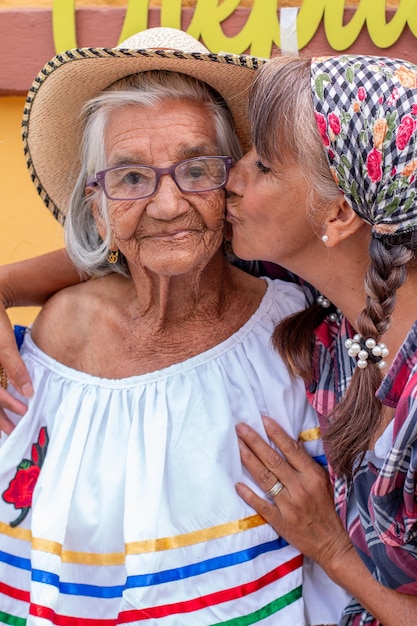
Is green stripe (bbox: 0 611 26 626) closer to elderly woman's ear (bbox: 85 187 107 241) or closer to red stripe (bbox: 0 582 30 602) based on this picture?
red stripe (bbox: 0 582 30 602)

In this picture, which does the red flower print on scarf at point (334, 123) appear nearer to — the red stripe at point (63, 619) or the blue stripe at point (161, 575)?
the blue stripe at point (161, 575)

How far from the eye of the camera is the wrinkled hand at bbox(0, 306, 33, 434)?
2287 mm

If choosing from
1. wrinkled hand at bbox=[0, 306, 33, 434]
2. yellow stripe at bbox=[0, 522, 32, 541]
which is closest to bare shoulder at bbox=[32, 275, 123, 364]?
wrinkled hand at bbox=[0, 306, 33, 434]

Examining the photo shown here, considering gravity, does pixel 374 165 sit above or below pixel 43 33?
above

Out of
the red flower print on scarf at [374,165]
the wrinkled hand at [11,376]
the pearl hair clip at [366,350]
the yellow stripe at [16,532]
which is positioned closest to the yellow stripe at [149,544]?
the yellow stripe at [16,532]

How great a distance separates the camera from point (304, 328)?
7.34ft

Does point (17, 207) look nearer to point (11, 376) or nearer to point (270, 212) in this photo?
point (11, 376)

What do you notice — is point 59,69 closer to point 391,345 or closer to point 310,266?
point 310,266

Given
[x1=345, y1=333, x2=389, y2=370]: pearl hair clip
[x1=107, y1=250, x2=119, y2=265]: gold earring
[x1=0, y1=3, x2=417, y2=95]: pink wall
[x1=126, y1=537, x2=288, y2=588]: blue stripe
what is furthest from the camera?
[x1=0, y1=3, x2=417, y2=95]: pink wall

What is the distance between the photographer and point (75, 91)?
7.49 feet

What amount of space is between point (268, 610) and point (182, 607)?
0.75 feet

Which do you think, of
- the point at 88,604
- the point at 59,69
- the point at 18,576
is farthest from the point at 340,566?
the point at 59,69

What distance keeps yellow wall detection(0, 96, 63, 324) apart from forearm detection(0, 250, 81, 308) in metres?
0.71

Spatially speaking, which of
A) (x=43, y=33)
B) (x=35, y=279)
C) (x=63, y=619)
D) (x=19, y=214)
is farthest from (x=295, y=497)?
(x=43, y=33)
